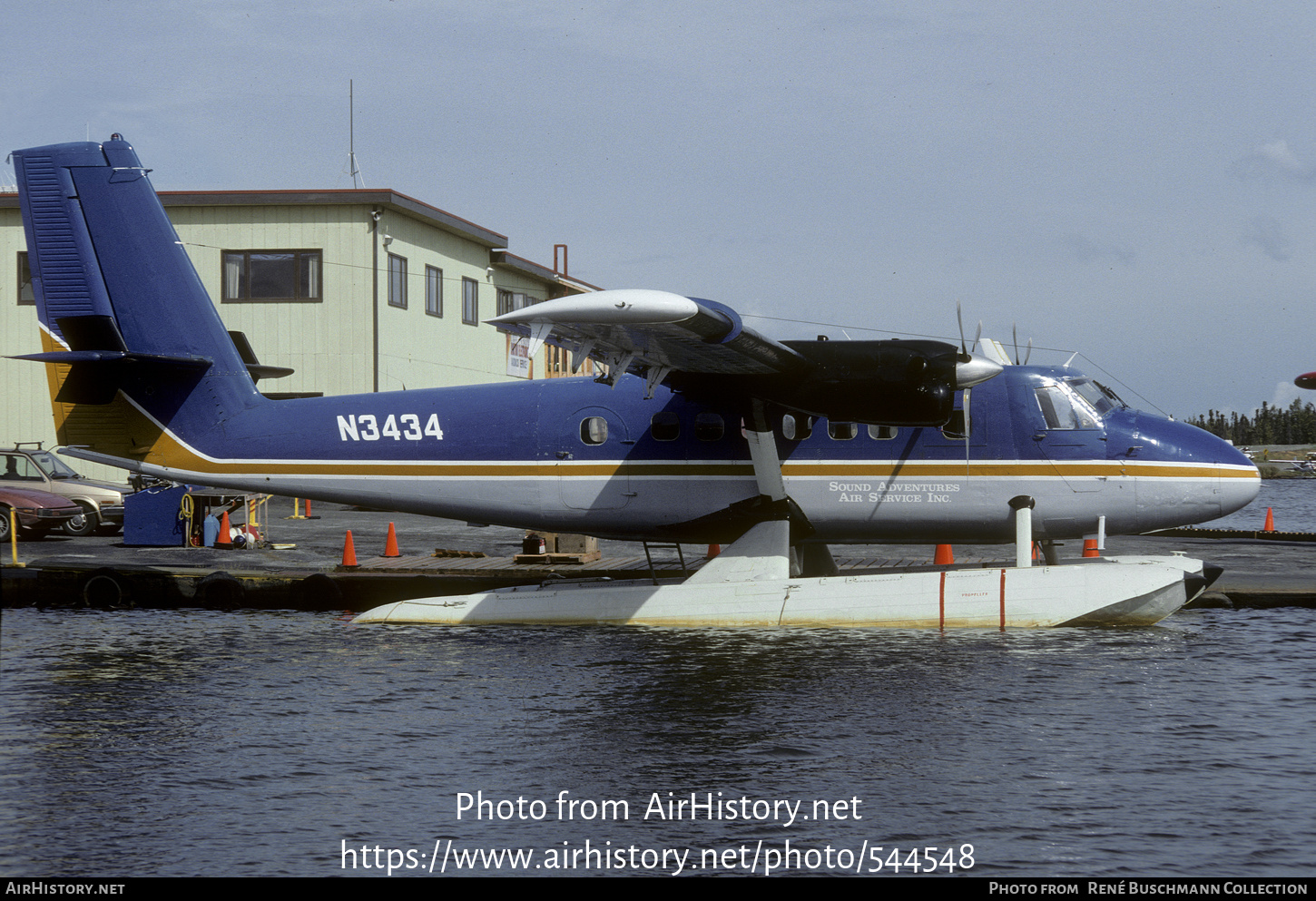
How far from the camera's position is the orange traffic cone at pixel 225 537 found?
2484 centimetres

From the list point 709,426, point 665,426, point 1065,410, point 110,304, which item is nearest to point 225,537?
point 110,304

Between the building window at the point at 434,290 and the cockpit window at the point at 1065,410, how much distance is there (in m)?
26.5

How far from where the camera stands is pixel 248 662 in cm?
1391

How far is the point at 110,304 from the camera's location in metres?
17.5

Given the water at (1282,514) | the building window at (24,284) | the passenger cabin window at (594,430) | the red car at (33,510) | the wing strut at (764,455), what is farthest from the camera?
the water at (1282,514)

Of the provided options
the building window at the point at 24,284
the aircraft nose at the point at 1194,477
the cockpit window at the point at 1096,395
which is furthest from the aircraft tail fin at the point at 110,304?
the building window at the point at 24,284

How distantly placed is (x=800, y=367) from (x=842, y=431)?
1.84 m

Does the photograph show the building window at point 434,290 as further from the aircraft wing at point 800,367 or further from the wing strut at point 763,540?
the wing strut at point 763,540

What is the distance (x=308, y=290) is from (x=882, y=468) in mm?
24552

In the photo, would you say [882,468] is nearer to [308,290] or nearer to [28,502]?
[28,502]

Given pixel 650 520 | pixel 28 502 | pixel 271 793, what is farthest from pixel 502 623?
pixel 28 502

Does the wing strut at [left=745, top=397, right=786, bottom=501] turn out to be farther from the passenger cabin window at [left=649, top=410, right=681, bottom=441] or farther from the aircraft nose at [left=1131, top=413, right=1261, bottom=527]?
the aircraft nose at [left=1131, top=413, right=1261, bottom=527]

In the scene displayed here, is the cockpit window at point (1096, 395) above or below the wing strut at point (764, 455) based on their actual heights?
above

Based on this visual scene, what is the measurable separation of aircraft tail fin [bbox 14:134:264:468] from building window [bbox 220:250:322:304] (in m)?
19.1
